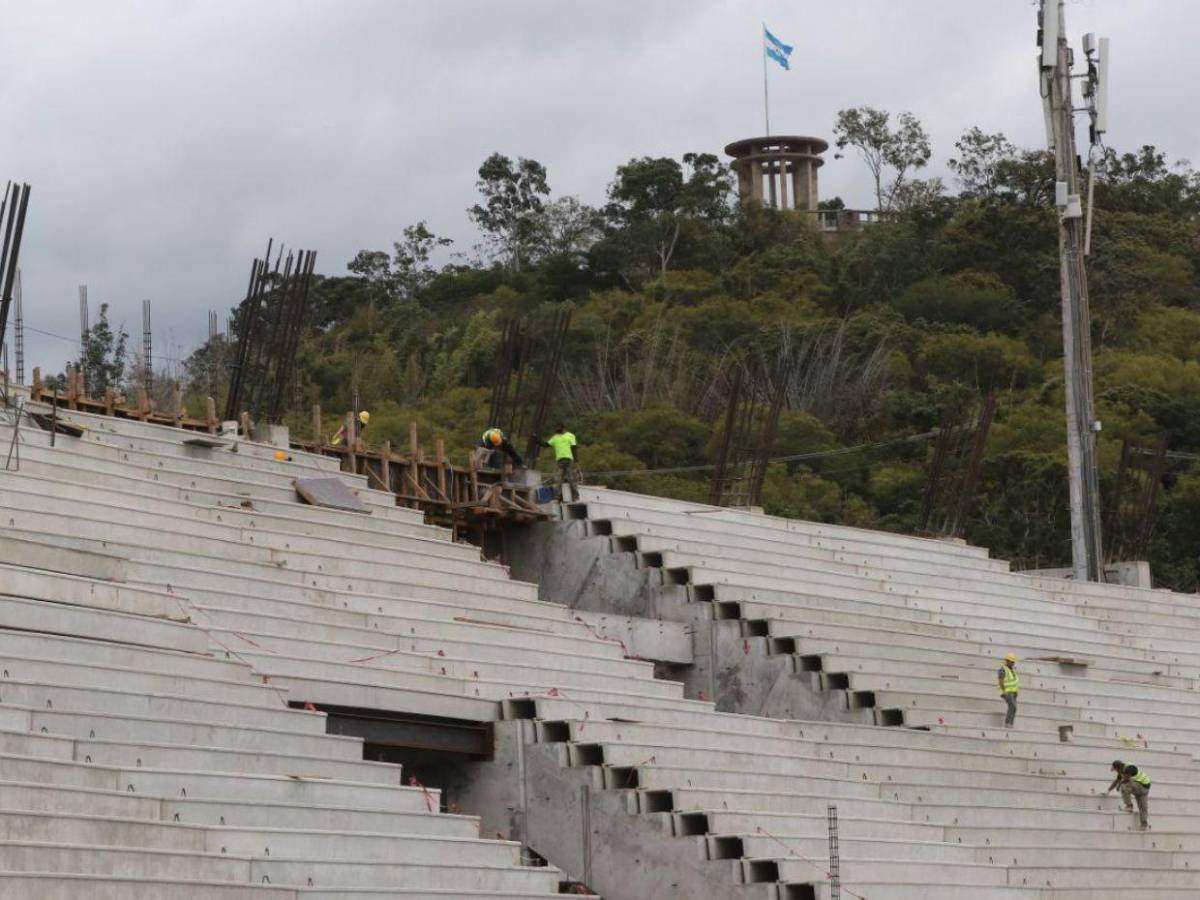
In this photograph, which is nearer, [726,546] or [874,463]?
[726,546]

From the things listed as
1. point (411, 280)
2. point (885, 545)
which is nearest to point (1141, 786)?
point (885, 545)

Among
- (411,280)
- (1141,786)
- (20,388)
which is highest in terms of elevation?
(411,280)

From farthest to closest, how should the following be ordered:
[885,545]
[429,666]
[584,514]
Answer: [885,545]
[584,514]
[429,666]

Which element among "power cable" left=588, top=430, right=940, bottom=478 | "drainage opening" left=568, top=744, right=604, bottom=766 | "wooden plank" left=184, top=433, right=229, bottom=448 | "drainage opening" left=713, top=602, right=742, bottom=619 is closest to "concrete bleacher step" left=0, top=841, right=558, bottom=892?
"drainage opening" left=568, top=744, right=604, bottom=766

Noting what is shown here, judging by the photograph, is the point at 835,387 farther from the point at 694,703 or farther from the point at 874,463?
the point at 694,703

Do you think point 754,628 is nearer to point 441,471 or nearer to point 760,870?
point 441,471

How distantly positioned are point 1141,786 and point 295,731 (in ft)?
34.6

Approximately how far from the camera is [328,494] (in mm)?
22938

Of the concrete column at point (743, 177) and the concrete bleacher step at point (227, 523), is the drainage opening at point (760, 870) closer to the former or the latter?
the concrete bleacher step at point (227, 523)

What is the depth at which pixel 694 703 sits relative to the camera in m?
20.3

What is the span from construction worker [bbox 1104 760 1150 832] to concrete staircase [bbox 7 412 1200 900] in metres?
0.27

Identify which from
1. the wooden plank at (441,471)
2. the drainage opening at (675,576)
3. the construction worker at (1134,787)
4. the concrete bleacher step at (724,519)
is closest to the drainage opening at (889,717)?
the construction worker at (1134,787)

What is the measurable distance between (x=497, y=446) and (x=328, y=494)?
3593 millimetres

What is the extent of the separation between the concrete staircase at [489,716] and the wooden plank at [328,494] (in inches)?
7.2
